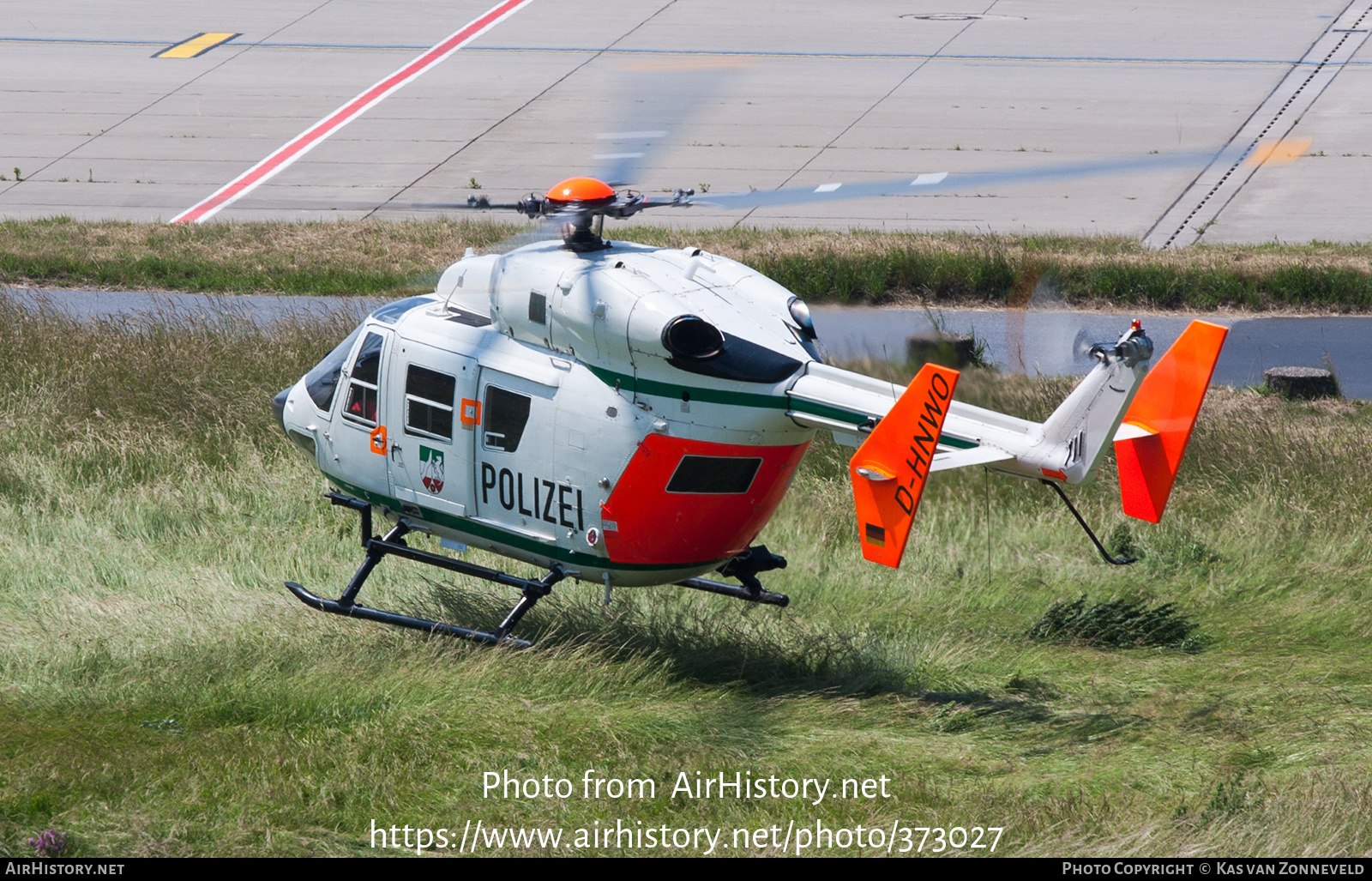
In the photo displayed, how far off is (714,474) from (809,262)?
11710mm

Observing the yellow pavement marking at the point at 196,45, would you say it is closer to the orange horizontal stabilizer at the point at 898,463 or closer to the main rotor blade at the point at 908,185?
the main rotor blade at the point at 908,185

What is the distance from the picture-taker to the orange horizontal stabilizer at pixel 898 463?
7285mm

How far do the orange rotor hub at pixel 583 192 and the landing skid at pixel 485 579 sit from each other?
250cm

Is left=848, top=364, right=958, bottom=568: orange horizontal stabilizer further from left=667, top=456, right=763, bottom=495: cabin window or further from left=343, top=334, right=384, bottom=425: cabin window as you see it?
left=343, top=334, right=384, bottom=425: cabin window

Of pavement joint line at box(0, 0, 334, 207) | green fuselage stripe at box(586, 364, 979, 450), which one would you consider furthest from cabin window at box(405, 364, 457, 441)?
pavement joint line at box(0, 0, 334, 207)

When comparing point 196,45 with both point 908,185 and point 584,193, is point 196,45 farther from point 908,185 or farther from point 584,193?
point 908,185

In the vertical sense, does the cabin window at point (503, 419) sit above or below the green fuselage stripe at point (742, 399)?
below

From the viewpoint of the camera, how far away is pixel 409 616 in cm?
1028

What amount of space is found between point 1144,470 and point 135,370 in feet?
40.3

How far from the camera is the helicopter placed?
7.55 meters

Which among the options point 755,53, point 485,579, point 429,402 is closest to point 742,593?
point 485,579

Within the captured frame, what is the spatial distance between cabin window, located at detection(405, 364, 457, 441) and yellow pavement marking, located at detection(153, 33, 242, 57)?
25.9m

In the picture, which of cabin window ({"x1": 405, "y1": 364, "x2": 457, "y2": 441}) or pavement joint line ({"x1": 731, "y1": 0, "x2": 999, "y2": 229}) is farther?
pavement joint line ({"x1": 731, "y1": 0, "x2": 999, "y2": 229})

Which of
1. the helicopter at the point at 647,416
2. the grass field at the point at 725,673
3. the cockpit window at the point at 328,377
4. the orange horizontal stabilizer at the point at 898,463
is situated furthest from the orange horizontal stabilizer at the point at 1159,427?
the cockpit window at the point at 328,377
